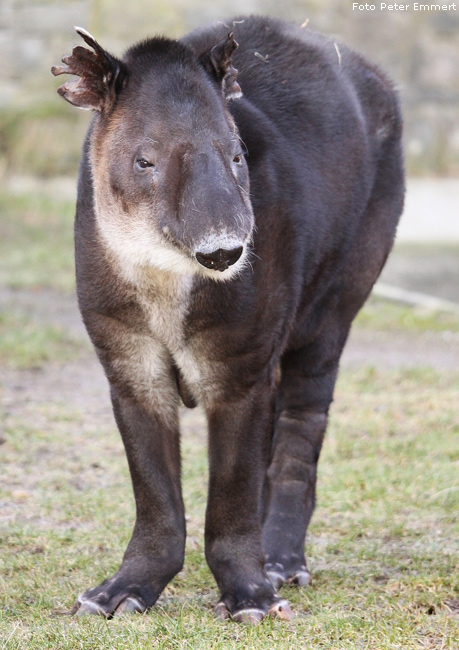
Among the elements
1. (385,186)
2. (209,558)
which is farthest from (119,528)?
(385,186)

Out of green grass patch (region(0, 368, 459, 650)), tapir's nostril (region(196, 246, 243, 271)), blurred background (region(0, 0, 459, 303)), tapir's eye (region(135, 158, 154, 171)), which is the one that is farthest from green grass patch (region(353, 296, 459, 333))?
tapir's nostril (region(196, 246, 243, 271))

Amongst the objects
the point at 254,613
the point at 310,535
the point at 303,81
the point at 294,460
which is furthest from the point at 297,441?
the point at 303,81

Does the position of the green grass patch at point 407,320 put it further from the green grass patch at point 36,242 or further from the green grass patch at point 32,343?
the green grass patch at point 36,242

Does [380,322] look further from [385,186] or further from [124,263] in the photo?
[124,263]

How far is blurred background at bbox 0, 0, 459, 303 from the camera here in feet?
48.0

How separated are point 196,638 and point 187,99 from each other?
1.85m

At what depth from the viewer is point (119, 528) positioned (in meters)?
5.13

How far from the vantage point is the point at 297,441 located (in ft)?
16.4

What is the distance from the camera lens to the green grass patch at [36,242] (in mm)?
10773

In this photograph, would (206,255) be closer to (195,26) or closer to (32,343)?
(32,343)

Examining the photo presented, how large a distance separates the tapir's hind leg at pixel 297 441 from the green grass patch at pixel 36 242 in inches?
230

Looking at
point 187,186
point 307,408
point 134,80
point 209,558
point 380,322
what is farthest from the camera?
point 380,322

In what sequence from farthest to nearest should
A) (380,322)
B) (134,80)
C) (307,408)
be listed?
(380,322) < (307,408) < (134,80)

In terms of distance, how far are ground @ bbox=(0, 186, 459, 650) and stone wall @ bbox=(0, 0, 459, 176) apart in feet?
17.6
